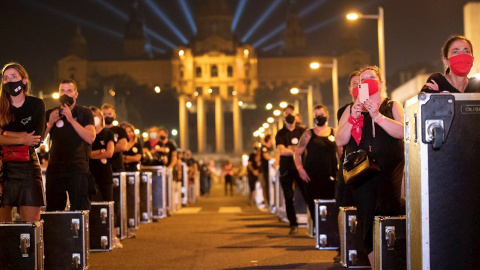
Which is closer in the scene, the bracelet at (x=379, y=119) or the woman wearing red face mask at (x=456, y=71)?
the woman wearing red face mask at (x=456, y=71)

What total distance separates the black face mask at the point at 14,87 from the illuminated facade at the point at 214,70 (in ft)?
493

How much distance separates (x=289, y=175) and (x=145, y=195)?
3.69 metres

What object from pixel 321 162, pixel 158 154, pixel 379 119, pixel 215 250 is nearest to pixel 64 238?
pixel 215 250

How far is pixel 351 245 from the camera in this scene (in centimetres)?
1011

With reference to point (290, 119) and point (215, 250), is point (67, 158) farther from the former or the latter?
point (290, 119)

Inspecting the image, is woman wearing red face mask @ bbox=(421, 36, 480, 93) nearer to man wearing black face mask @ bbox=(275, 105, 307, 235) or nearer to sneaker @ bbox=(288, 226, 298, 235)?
man wearing black face mask @ bbox=(275, 105, 307, 235)

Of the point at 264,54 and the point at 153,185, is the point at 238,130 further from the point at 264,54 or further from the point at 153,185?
the point at 153,185

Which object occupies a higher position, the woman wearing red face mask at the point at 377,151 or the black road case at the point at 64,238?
the woman wearing red face mask at the point at 377,151

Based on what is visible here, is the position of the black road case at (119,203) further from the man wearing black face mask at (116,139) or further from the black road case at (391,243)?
the black road case at (391,243)

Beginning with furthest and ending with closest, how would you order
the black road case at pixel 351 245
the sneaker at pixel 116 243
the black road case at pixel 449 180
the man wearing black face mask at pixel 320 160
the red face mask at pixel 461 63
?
the man wearing black face mask at pixel 320 160
the sneaker at pixel 116 243
the black road case at pixel 351 245
the red face mask at pixel 461 63
the black road case at pixel 449 180

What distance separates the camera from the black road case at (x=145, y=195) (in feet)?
61.4

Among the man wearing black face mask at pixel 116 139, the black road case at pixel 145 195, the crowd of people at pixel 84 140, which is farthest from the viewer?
the black road case at pixel 145 195

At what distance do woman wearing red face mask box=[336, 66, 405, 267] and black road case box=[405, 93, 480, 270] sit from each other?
1884 mm

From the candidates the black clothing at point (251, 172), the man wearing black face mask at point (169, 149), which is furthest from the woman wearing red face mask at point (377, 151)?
the black clothing at point (251, 172)
